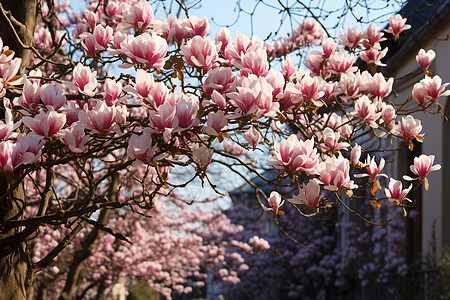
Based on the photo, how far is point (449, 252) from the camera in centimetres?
970

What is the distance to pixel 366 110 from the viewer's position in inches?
125

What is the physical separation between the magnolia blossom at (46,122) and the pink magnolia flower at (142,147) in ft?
0.90

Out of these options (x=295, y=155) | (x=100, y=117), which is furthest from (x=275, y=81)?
(x=100, y=117)

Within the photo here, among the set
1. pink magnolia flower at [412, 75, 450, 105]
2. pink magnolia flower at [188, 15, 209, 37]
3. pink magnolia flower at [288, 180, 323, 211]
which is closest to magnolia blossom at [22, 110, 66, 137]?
pink magnolia flower at [188, 15, 209, 37]

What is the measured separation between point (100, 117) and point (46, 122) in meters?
0.20

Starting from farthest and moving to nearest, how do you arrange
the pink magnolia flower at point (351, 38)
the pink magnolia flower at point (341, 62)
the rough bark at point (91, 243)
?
1. the rough bark at point (91, 243)
2. the pink magnolia flower at point (351, 38)
3. the pink magnolia flower at point (341, 62)

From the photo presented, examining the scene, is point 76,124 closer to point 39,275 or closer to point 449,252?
point 39,275

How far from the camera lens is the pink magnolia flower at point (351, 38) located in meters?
3.92

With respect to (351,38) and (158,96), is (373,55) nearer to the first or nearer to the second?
(351,38)

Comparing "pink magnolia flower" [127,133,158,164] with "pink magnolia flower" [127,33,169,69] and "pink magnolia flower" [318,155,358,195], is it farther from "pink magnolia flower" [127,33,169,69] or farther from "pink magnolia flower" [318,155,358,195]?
"pink magnolia flower" [318,155,358,195]

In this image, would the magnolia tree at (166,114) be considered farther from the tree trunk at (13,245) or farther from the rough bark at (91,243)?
the rough bark at (91,243)

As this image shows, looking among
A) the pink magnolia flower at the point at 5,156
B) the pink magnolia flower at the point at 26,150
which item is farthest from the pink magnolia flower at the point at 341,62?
the pink magnolia flower at the point at 5,156

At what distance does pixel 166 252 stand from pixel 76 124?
886 centimetres

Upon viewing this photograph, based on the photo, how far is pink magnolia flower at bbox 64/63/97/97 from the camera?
8.11 ft
